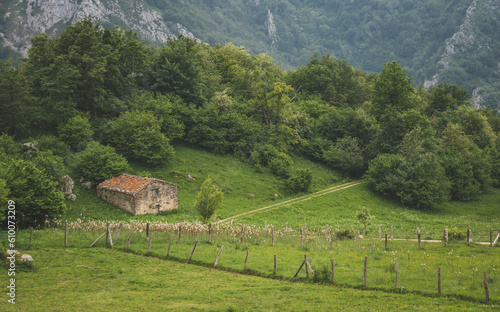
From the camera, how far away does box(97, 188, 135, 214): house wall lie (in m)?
43.5

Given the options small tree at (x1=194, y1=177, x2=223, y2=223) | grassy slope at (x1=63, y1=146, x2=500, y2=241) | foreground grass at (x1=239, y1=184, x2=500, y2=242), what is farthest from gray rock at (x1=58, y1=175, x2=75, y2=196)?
foreground grass at (x1=239, y1=184, x2=500, y2=242)

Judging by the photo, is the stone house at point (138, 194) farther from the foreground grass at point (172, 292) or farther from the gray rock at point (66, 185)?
the foreground grass at point (172, 292)

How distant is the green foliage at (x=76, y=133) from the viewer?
171 ft

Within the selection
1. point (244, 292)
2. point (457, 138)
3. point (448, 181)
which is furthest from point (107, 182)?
point (457, 138)

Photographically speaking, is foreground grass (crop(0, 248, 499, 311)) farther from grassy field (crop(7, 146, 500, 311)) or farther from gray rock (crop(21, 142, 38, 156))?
gray rock (crop(21, 142, 38, 156))

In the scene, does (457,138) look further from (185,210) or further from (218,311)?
(218,311)

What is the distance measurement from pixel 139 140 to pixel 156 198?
13.1 metres

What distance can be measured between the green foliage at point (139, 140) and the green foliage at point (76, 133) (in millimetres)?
3805

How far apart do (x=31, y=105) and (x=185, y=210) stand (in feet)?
94.3

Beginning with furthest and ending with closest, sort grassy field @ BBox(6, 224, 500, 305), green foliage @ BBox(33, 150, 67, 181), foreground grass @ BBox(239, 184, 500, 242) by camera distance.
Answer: foreground grass @ BBox(239, 184, 500, 242), green foliage @ BBox(33, 150, 67, 181), grassy field @ BBox(6, 224, 500, 305)

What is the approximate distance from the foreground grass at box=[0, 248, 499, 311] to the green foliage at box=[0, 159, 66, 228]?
32.5 ft

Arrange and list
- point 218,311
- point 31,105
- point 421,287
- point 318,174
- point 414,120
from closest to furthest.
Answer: point 218,311
point 421,287
point 31,105
point 318,174
point 414,120

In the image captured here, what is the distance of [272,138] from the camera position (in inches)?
2872

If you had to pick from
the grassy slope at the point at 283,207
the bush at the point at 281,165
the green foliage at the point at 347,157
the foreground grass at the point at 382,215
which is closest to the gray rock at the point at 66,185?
the grassy slope at the point at 283,207
